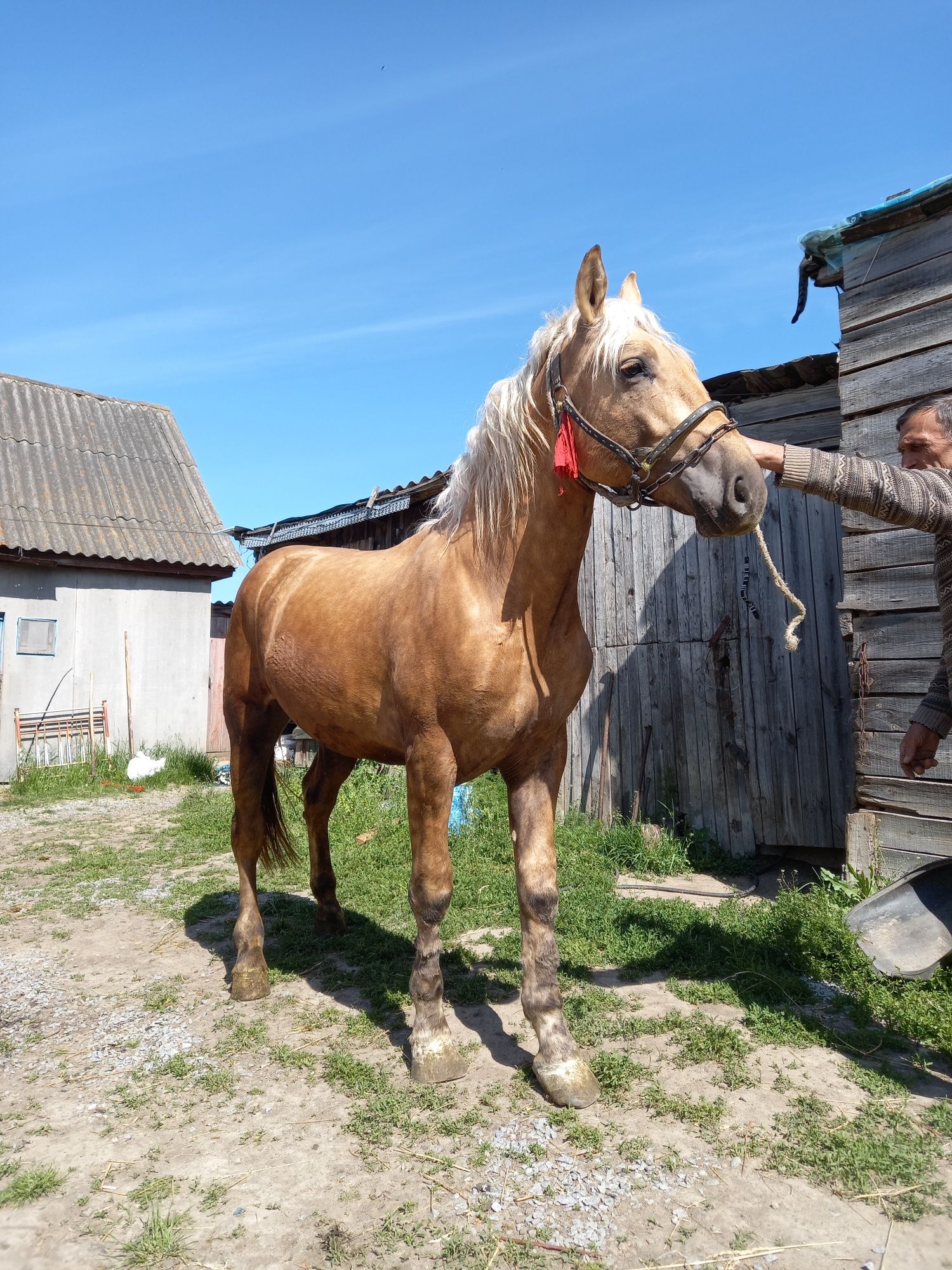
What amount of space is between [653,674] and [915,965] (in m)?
4.03

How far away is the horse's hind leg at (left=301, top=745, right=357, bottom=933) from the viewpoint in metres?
4.36

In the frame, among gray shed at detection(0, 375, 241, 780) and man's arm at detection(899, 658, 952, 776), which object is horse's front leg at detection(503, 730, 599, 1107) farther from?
gray shed at detection(0, 375, 241, 780)

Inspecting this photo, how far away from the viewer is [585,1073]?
8.55ft

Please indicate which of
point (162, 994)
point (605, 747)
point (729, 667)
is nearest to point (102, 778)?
point (605, 747)

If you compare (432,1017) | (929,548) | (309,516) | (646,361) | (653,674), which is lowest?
(432,1017)

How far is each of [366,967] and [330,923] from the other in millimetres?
646

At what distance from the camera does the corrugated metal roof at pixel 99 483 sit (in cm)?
1154

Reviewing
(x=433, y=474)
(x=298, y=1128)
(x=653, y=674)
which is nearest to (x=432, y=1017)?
(x=298, y=1128)

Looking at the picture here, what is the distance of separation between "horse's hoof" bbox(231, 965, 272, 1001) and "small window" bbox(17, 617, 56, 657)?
9.09 m

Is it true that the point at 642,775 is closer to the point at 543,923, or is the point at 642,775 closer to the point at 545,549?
the point at 543,923

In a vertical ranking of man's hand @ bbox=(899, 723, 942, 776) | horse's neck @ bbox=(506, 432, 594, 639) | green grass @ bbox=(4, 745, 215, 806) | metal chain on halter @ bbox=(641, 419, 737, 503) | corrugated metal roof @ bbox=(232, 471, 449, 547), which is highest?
corrugated metal roof @ bbox=(232, 471, 449, 547)

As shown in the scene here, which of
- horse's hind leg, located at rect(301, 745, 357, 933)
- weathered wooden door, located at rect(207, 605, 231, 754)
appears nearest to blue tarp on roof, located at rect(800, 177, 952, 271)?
horse's hind leg, located at rect(301, 745, 357, 933)

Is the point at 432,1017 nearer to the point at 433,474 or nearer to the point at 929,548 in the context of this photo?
the point at 929,548

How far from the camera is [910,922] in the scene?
2867 mm
